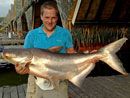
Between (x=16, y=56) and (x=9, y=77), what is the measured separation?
9.67m

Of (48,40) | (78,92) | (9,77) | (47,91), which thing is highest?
(48,40)

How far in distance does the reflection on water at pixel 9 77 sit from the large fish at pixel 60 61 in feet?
26.6

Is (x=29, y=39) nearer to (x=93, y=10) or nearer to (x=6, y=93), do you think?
(x=6, y=93)

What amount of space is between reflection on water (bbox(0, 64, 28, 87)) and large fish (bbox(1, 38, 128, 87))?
811cm

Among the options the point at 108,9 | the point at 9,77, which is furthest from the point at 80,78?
the point at 9,77

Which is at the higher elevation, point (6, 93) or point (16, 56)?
point (16, 56)

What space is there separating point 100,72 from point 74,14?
13.3ft

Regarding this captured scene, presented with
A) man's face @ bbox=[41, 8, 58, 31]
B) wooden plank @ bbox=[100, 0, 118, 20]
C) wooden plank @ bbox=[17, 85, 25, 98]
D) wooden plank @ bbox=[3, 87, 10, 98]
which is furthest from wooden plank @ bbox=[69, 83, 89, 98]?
wooden plank @ bbox=[100, 0, 118, 20]

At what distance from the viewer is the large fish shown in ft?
7.95

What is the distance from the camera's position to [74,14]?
7.40 metres

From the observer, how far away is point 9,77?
1145 centimetres

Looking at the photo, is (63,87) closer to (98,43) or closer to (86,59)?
(86,59)

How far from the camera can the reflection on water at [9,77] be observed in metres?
10.2

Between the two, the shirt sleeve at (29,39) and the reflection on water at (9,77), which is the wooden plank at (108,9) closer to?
the shirt sleeve at (29,39)
